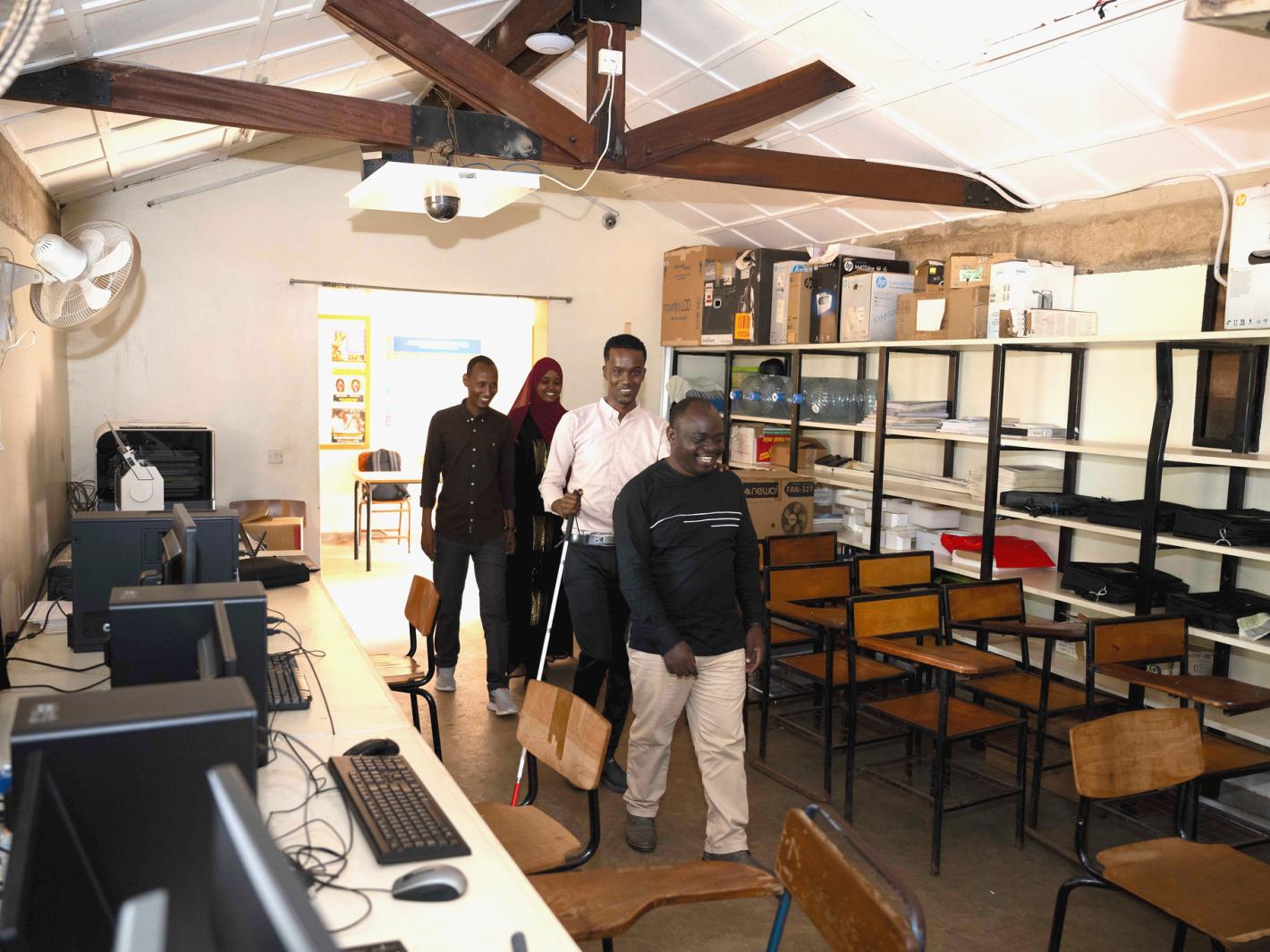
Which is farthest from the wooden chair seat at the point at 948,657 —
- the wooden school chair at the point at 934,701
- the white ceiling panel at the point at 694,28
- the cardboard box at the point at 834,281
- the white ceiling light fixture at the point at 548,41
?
the white ceiling light fixture at the point at 548,41

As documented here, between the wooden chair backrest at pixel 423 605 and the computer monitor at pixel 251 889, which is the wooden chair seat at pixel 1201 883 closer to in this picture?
the computer monitor at pixel 251 889

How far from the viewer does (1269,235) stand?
3.64 m

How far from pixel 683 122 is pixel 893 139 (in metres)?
1.21

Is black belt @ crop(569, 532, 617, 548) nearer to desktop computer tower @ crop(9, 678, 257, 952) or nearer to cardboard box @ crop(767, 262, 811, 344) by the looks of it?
desktop computer tower @ crop(9, 678, 257, 952)

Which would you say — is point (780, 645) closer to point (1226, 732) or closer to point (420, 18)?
point (1226, 732)

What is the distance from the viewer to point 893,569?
4566 millimetres

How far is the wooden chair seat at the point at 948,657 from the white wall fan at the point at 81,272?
2.99 meters

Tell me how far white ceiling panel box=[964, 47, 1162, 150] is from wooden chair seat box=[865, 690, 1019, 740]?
8.08ft

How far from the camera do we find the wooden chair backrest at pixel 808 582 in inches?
173

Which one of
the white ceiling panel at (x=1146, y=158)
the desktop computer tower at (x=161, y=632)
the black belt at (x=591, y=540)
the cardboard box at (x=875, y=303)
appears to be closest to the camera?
the desktop computer tower at (x=161, y=632)

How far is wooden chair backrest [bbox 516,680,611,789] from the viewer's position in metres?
2.36

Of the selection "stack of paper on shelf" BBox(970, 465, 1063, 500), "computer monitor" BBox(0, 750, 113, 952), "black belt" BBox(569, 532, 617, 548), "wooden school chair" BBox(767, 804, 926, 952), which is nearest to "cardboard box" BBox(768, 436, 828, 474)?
"stack of paper on shelf" BBox(970, 465, 1063, 500)

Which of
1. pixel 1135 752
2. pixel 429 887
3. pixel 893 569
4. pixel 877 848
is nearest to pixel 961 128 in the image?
pixel 893 569

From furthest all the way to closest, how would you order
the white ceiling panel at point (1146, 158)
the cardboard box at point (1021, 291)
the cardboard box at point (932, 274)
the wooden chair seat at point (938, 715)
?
the cardboard box at point (932, 274), the cardboard box at point (1021, 291), the white ceiling panel at point (1146, 158), the wooden chair seat at point (938, 715)
